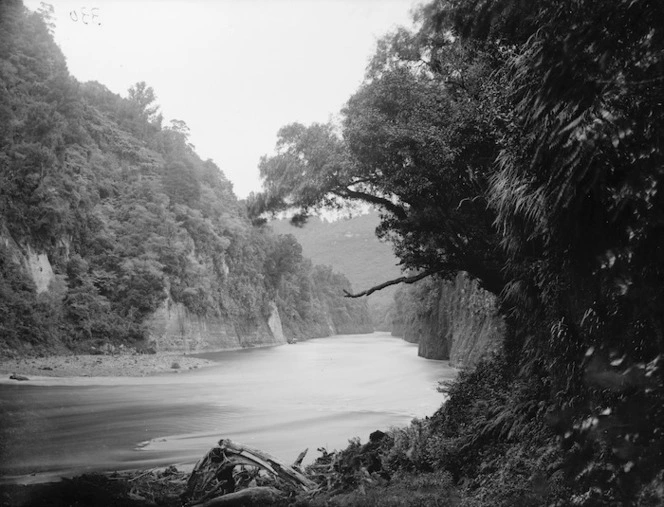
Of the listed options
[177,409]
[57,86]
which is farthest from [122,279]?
[177,409]

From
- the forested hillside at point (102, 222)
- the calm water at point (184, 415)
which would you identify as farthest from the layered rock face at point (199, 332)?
the calm water at point (184, 415)

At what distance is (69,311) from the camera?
111 feet

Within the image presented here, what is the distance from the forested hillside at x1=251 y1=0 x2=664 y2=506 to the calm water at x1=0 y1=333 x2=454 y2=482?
571 cm

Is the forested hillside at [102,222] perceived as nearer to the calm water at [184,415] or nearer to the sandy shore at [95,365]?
the sandy shore at [95,365]

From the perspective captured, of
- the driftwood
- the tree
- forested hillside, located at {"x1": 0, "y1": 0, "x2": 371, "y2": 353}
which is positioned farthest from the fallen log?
forested hillside, located at {"x1": 0, "y1": 0, "x2": 371, "y2": 353}

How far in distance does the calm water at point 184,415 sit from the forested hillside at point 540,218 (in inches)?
225

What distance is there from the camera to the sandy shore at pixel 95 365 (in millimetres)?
25047

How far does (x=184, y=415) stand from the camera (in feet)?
57.0

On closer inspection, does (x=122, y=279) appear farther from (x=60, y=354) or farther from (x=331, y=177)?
(x=331, y=177)

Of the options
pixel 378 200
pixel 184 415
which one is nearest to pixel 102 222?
pixel 184 415

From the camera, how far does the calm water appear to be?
11323 millimetres

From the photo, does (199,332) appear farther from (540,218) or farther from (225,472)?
(540,218)

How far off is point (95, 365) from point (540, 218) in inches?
1169

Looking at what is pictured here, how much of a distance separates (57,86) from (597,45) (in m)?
41.9
